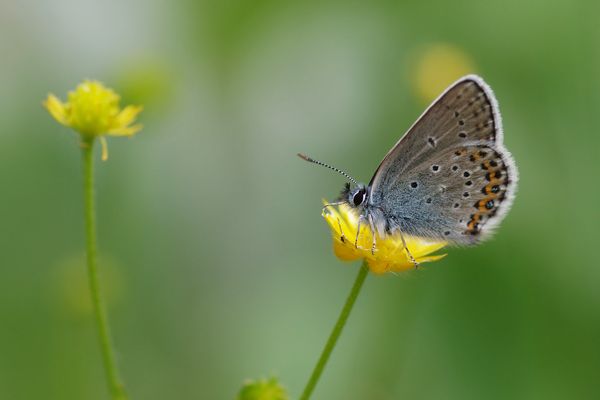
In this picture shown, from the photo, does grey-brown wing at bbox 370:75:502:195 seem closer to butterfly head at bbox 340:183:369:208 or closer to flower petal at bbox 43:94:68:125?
butterfly head at bbox 340:183:369:208

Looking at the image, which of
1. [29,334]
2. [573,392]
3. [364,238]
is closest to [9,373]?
[29,334]

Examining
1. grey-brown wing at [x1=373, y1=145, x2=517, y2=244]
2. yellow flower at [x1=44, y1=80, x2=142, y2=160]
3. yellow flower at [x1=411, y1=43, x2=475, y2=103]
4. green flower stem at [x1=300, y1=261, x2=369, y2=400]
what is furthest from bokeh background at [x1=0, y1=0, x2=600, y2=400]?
green flower stem at [x1=300, y1=261, x2=369, y2=400]

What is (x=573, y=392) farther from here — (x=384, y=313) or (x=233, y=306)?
(x=233, y=306)

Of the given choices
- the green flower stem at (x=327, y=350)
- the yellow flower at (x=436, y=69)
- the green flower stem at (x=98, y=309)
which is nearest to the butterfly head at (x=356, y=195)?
the green flower stem at (x=327, y=350)

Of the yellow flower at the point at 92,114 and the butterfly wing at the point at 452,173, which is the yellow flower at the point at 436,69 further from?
the yellow flower at the point at 92,114

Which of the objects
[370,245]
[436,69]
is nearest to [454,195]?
[370,245]

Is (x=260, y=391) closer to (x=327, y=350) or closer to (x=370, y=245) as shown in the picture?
(x=327, y=350)
